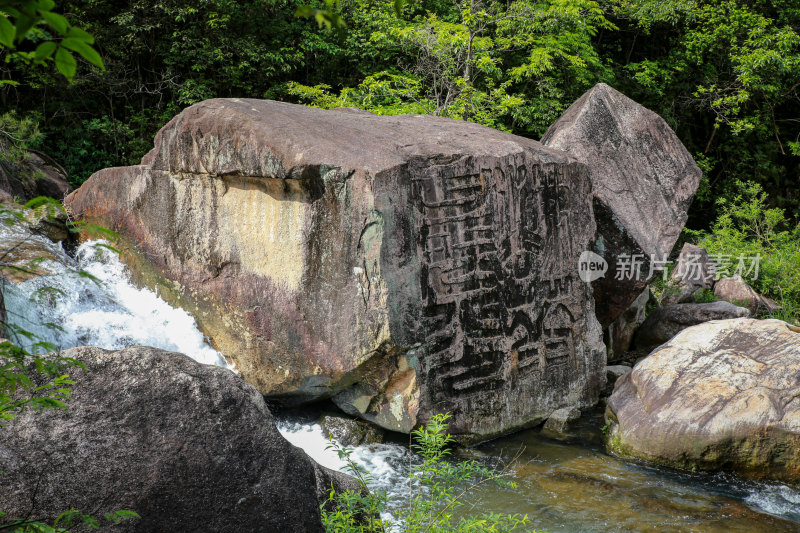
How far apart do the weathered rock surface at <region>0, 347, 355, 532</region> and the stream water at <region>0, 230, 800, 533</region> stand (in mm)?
1182

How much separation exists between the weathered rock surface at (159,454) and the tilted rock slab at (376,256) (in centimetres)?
239

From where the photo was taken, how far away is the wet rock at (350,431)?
5.55 meters

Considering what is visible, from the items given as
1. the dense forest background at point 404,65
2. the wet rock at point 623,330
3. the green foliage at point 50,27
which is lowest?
the wet rock at point 623,330

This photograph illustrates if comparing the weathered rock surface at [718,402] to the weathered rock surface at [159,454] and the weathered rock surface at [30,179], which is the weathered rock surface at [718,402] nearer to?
the weathered rock surface at [159,454]

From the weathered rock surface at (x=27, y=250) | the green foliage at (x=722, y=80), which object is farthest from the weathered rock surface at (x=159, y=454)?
the green foliage at (x=722, y=80)

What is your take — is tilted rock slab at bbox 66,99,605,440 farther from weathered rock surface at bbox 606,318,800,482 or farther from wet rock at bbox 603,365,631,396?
weathered rock surface at bbox 606,318,800,482

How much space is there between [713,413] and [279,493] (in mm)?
3839

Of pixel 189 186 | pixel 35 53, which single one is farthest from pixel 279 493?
pixel 189 186

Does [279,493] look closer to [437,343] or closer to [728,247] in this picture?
[437,343]

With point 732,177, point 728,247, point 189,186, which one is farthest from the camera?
point 732,177

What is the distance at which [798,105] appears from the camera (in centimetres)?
1477

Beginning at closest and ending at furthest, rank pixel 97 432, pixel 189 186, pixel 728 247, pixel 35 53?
pixel 35 53 → pixel 97 432 → pixel 189 186 → pixel 728 247

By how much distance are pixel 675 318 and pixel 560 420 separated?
9.42 ft

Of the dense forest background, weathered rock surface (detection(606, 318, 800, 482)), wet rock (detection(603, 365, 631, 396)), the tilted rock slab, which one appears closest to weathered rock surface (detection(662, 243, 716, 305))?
wet rock (detection(603, 365, 631, 396))
